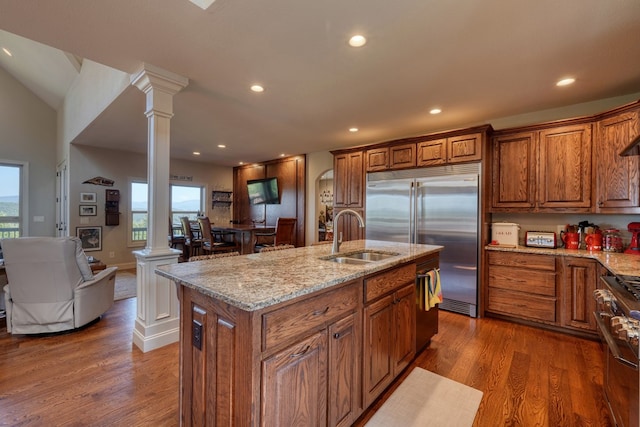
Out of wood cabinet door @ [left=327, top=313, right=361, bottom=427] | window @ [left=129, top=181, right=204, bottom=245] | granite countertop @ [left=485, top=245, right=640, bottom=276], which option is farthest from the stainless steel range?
window @ [left=129, top=181, right=204, bottom=245]

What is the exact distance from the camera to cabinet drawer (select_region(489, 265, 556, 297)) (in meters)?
3.02

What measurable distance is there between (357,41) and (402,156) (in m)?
2.24

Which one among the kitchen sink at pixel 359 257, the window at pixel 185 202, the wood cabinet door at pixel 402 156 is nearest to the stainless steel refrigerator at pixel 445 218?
the wood cabinet door at pixel 402 156

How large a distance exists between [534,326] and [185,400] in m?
3.56

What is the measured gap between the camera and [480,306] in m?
3.41

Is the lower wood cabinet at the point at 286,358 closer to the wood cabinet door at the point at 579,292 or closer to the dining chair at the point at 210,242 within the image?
the wood cabinet door at the point at 579,292

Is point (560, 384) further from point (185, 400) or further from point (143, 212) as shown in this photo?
point (143, 212)

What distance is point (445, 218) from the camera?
11.8 feet

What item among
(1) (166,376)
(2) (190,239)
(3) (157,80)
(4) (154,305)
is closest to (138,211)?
(2) (190,239)

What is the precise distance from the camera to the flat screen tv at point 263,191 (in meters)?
6.87

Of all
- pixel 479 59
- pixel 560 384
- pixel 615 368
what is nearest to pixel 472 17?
pixel 479 59

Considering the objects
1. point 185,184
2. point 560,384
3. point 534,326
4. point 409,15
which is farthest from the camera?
point 185,184

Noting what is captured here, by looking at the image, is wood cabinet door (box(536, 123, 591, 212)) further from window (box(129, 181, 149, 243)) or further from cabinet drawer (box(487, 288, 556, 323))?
window (box(129, 181, 149, 243))

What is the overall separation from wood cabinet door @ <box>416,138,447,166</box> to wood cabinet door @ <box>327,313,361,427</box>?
2825 mm
